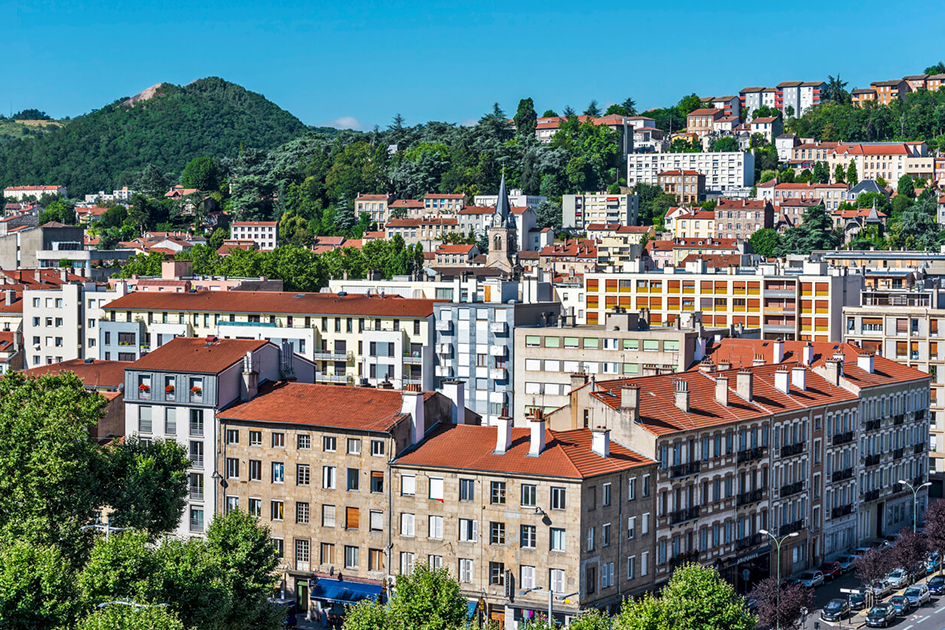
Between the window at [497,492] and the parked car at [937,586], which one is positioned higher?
the window at [497,492]

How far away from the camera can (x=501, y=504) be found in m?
52.6

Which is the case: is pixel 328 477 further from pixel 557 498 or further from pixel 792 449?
pixel 792 449

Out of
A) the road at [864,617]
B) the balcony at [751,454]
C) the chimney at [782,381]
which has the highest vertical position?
the chimney at [782,381]

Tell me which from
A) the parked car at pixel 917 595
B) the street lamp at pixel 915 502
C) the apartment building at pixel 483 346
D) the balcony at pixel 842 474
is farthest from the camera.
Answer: the apartment building at pixel 483 346

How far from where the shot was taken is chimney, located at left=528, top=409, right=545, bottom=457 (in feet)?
172

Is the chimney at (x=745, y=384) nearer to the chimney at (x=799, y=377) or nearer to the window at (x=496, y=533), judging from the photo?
the chimney at (x=799, y=377)

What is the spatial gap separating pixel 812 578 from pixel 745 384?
9407 mm

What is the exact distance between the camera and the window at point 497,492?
52.6 m

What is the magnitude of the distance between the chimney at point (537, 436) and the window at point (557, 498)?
1.99 meters

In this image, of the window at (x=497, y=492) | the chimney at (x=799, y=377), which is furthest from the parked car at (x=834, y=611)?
the window at (x=497, y=492)

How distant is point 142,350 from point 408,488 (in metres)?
49.3

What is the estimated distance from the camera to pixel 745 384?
205 ft

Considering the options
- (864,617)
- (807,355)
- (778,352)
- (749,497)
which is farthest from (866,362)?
(864,617)

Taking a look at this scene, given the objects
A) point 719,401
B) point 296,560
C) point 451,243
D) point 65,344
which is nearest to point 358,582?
point 296,560
